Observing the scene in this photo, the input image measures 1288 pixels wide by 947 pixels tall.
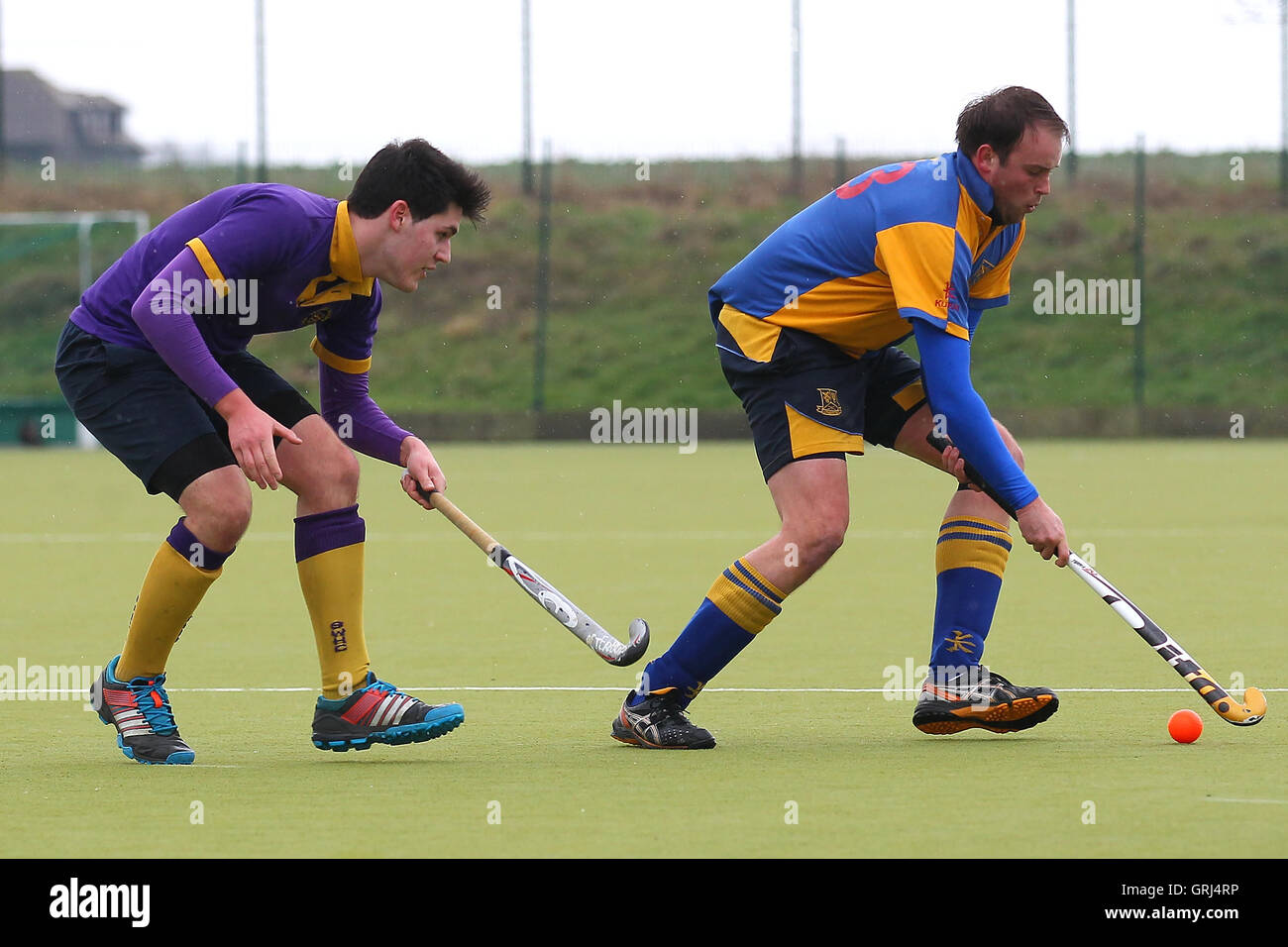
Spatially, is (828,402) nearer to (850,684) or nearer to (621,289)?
(850,684)

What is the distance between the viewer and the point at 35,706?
17.9 ft

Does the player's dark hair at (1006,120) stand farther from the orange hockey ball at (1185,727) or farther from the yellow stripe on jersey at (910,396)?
the orange hockey ball at (1185,727)

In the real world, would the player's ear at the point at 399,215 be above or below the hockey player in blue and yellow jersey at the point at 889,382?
above

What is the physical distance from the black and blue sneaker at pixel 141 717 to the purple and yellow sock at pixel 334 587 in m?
0.39

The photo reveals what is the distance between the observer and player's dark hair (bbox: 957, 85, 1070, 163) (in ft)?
15.3

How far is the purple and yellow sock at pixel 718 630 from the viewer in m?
4.79

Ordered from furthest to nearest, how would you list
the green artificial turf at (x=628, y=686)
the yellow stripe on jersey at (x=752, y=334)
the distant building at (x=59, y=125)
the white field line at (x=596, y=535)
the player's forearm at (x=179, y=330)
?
the distant building at (x=59, y=125) → the white field line at (x=596, y=535) → the yellow stripe on jersey at (x=752, y=334) → the player's forearm at (x=179, y=330) → the green artificial turf at (x=628, y=686)

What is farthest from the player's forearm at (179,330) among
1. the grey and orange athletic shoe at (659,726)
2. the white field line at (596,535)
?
the white field line at (596,535)

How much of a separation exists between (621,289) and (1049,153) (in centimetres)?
2099

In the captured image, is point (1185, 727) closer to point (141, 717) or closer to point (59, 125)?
point (141, 717)

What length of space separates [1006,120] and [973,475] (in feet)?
2.81

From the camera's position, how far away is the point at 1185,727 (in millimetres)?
4590

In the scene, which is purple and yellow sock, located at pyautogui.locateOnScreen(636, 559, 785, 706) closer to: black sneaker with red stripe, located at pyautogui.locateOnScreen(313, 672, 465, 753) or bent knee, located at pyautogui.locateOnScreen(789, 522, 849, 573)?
bent knee, located at pyautogui.locateOnScreen(789, 522, 849, 573)

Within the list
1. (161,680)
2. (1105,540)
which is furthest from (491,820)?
(1105,540)
